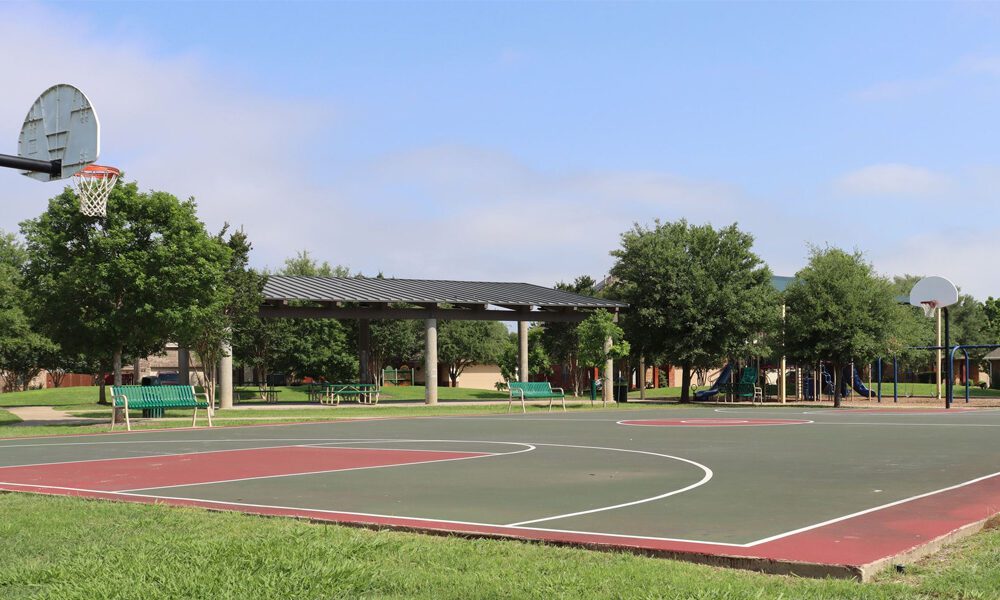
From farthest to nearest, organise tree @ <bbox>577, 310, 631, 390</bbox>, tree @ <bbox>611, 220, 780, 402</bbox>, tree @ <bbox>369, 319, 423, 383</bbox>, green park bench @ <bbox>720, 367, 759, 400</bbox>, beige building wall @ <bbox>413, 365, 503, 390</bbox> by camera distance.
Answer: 1. beige building wall @ <bbox>413, 365, 503, 390</bbox>
2. tree @ <bbox>369, 319, 423, 383</bbox>
3. green park bench @ <bbox>720, 367, 759, 400</bbox>
4. tree @ <bbox>611, 220, 780, 402</bbox>
5. tree @ <bbox>577, 310, 631, 390</bbox>

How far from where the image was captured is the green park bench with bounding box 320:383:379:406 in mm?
46156

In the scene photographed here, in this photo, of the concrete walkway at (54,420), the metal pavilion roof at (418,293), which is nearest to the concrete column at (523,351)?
the metal pavilion roof at (418,293)

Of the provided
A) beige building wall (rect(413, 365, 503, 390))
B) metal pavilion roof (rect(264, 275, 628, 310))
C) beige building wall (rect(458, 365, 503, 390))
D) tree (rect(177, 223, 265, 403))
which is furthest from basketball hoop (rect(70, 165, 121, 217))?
beige building wall (rect(458, 365, 503, 390))

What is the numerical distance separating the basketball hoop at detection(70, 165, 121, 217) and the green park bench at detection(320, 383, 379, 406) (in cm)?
3081

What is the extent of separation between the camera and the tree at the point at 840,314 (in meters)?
46.2

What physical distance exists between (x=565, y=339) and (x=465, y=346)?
19417 mm

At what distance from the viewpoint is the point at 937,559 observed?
722 centimetres

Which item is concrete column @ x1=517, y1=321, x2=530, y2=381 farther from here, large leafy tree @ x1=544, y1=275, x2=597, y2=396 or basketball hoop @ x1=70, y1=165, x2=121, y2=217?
basketball hoop @ x1=70, y1=165, x2=121, y2=217

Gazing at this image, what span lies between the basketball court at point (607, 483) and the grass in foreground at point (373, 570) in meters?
0.38

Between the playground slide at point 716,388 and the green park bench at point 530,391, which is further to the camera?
the playground slide at point 716,388

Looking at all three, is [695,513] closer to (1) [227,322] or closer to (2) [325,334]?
(1) [227,322]

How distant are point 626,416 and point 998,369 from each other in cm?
6729

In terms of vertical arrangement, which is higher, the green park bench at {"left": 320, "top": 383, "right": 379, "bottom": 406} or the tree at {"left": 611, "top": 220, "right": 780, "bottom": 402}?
the tree at {"left": 611, "top": 220, "right": 780, "bottom": 402}

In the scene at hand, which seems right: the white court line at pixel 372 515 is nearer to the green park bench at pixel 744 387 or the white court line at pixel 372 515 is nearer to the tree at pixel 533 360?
the green park bench at pixel 744 387
